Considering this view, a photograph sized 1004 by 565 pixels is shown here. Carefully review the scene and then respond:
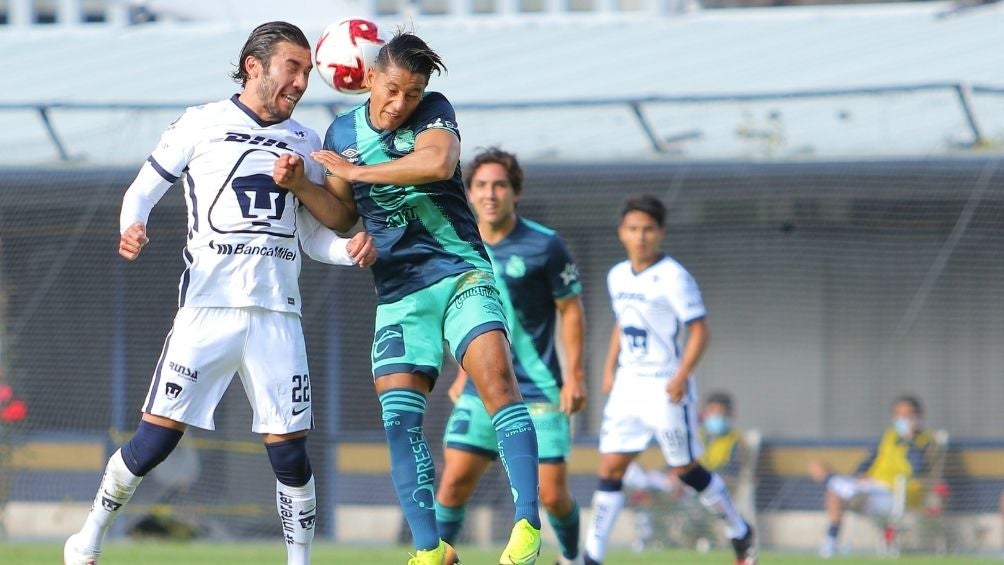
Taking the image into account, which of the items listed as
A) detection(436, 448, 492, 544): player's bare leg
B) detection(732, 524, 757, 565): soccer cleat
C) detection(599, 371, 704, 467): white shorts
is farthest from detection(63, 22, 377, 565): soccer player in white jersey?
detection(732, 524, 757, 565): soccer cleat

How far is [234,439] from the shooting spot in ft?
54.2

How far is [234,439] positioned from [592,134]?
532cm

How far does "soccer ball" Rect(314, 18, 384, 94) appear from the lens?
6516mm

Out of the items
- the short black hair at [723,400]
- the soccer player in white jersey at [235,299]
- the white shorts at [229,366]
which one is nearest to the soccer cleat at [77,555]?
the soccer player in white jersey at [235,299]

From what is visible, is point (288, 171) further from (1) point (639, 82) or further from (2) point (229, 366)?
(1) point (639, 82)

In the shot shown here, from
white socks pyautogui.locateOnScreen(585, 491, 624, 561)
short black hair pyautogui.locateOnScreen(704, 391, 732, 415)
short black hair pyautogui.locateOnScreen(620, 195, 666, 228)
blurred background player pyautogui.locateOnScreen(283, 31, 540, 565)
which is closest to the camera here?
blurred background player pyautogui.locateOnScreen(283, 31, 540, 565)

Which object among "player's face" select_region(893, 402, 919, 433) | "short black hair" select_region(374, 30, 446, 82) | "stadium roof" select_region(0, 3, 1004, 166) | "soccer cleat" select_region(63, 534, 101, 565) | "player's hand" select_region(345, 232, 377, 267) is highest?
"stadium roof" select_region(0, 3, 1004, 166)

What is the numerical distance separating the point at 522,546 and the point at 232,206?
1.79 meters

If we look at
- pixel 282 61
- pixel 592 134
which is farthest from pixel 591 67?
pixel 282 61

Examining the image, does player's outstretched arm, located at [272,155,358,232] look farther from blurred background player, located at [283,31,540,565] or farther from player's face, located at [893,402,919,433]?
player's face, located at [893,402,919,433]

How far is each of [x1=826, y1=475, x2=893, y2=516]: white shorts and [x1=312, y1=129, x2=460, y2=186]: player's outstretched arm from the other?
896cm

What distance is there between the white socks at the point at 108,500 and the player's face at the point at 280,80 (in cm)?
149

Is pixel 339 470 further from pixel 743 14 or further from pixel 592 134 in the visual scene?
pixel 743 14

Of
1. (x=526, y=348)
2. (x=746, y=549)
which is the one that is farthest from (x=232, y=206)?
(x=746, y=549)
